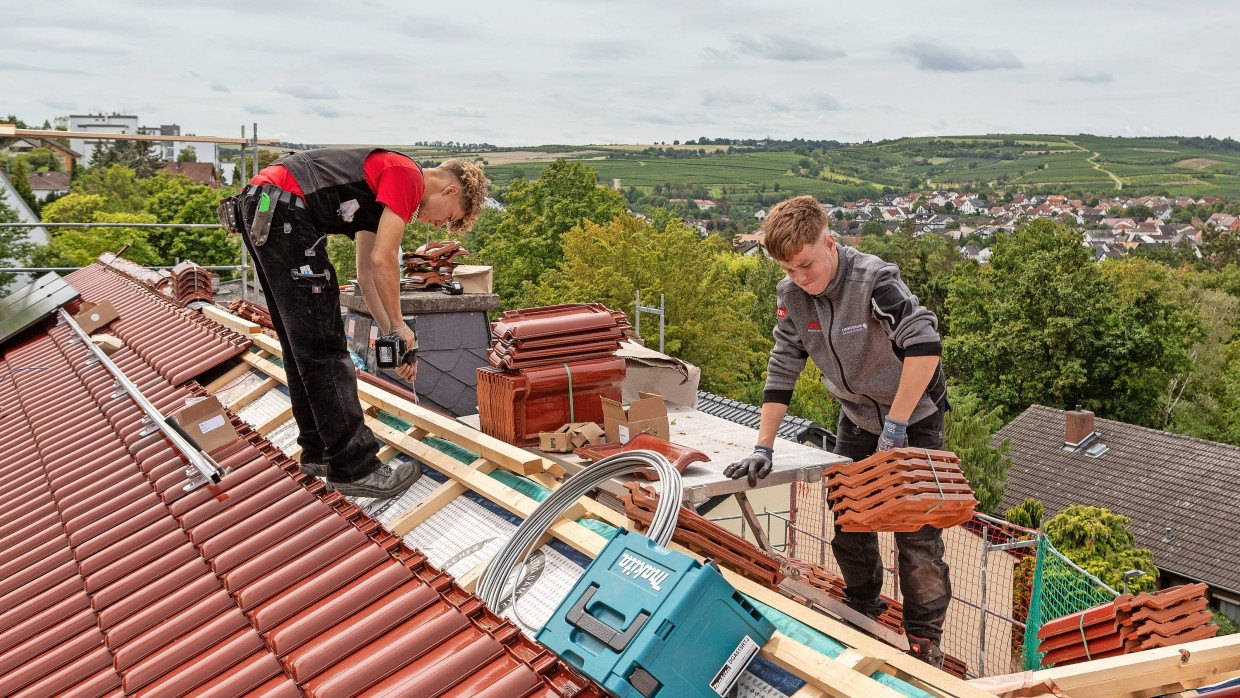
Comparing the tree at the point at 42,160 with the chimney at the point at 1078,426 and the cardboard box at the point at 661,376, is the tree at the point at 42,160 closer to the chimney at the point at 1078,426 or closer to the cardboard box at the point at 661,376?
the chimney at the point at 1078,426

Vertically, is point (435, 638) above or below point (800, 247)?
below

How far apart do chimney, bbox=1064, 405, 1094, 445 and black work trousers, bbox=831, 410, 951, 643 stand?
30.1 metres

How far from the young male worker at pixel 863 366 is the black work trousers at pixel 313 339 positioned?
2.00 meters

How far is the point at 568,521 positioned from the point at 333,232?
1.93 m

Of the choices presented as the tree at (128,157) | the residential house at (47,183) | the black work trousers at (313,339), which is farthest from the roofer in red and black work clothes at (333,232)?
the tree at (128,157)

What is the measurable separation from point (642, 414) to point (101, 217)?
199 feet

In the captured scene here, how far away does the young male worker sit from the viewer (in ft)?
13.9

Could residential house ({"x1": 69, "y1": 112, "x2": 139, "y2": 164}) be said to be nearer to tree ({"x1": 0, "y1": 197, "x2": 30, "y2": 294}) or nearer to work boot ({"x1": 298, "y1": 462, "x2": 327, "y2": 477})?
tree ({"x1": 0, "y1": 197, "x2": 30, "y2": 294})

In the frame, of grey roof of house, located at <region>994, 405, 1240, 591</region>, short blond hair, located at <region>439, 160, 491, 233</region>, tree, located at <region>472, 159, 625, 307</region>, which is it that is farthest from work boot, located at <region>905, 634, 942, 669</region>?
tree, located at <region>472, 159, 625, 307</region>

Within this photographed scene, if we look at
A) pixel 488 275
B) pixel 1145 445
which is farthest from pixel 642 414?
pixel 1145 445

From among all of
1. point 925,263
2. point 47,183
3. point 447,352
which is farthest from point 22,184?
point 447,352

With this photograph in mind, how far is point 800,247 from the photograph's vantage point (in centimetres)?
423

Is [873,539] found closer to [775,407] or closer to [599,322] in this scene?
[775,407]

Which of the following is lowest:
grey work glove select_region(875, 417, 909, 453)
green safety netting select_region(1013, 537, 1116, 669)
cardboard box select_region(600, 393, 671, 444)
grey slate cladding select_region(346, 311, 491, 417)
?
green safety netting select_region(1013, 537, 1116, 669)
